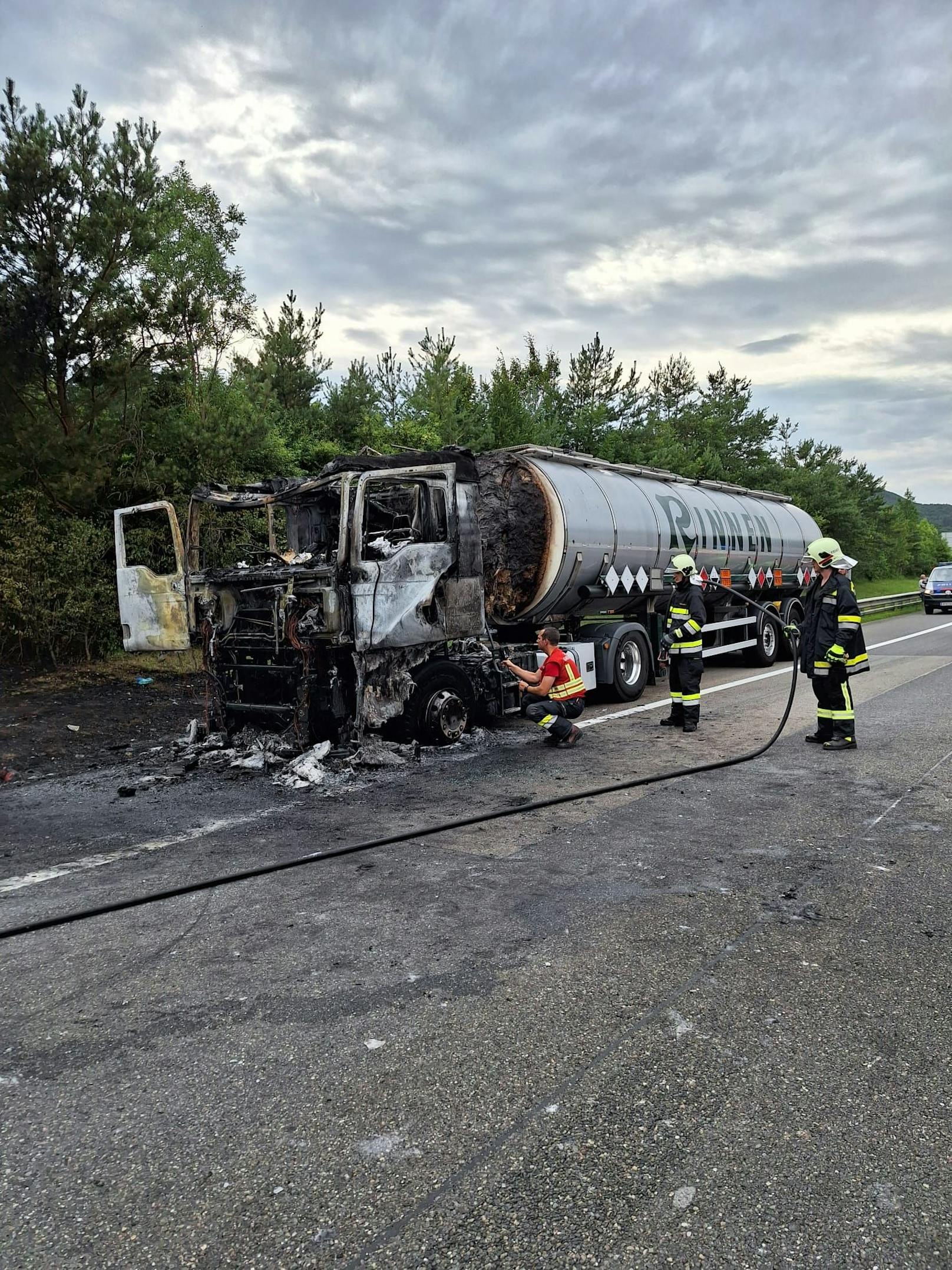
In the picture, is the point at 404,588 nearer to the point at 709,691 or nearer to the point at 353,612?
the point at 353,612

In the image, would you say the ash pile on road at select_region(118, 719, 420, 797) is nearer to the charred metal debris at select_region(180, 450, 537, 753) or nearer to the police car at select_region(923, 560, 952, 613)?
the charred metal debris at select_region(180, 450, 537, 753)

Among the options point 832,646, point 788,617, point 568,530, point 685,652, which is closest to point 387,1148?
point 832,646

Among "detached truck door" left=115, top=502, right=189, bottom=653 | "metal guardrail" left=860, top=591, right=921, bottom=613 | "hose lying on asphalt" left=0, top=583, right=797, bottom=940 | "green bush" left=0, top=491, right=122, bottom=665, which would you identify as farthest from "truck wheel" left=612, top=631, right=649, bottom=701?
"metal guardrail" left=860, top=591, right=921, bottom=613

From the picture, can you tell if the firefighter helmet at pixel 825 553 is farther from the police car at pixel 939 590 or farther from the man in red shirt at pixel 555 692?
the police car at pixel 939 590

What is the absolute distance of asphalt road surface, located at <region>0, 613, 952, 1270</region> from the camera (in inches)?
81.9

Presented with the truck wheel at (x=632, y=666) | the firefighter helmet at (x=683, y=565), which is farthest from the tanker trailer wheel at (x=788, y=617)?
the firefighter helmet at (x=683, y=565)

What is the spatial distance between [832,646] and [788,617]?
314 inches

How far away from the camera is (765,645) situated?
1419 cm

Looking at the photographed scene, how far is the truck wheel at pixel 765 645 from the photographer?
46.1 ft

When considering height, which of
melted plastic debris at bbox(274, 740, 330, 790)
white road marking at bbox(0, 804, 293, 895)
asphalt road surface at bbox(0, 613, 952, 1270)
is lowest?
asphalt road surface at bbox(0, 613, 952, 1270)

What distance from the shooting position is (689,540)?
11.6 m

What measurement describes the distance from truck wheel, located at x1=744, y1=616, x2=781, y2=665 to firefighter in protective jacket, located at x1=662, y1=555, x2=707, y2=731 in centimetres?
559

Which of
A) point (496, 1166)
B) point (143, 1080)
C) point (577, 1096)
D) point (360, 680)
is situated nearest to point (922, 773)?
point (360, 680)

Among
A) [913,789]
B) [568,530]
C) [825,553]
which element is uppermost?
[568,530]
